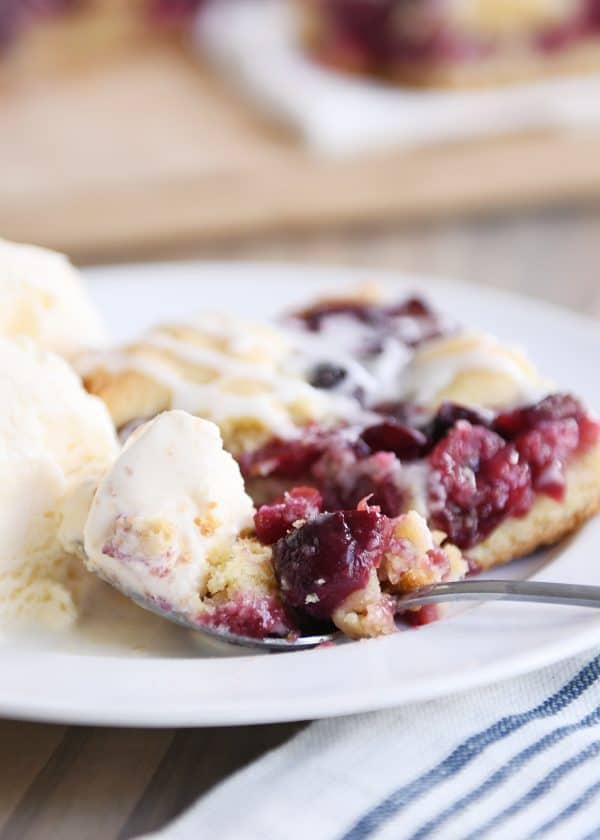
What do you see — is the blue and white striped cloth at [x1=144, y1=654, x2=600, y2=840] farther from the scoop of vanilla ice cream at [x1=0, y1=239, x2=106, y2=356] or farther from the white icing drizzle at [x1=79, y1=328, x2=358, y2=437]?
the scoop of vanilla ice cream at [x1=0, y1=239, x2=106, y2=356]

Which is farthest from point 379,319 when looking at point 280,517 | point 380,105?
point 380,105

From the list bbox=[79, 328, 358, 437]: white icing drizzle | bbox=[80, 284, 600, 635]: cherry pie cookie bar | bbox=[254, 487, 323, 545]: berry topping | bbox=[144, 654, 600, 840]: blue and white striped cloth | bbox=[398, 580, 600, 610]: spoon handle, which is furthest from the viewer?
bbox=[79, 328, 358, 437]: white icing drizzle

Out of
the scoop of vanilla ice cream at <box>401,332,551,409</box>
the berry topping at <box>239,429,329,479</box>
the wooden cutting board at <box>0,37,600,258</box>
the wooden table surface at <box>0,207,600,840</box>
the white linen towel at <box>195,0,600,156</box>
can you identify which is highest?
the scoop of vanilla ice cream at <box>401,332,551,409</box>

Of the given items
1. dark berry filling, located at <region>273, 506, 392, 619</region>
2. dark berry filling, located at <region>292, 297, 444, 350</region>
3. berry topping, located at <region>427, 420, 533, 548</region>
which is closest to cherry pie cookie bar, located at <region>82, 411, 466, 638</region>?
dark berry filling, located at <region>273, 506, 392, 619</region>

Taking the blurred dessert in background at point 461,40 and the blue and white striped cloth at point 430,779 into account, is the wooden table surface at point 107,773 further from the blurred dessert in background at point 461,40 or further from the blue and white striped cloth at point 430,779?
the blurred dessert in background at point 461,40

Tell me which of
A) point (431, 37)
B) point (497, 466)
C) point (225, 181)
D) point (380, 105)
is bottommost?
point (225, 181)

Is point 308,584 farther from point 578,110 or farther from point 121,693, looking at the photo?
point 578,110

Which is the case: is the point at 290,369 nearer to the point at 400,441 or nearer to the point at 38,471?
the point at 400,441
